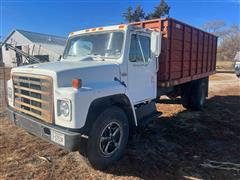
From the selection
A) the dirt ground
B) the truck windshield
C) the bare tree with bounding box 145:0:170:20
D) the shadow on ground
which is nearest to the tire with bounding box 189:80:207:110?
the shadow on ground

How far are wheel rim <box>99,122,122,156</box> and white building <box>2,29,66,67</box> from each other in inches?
1079

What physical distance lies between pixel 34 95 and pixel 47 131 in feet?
2.14

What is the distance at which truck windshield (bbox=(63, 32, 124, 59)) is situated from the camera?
432cm

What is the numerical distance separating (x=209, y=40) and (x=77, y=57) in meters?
6.20

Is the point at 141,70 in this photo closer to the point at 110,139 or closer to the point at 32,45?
the point at 110,139

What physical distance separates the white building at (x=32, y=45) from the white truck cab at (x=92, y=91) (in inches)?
1045

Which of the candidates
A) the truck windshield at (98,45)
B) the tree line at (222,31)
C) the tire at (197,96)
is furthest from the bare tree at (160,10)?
the truck windshield at (98,45)

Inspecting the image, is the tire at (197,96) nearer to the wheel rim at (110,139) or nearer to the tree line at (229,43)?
the wheel rim at (110,139)

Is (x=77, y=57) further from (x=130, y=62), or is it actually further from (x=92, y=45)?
(x=130, y=62)

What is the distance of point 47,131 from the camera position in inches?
135

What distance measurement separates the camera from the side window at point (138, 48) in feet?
14.7

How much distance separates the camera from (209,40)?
350 inches

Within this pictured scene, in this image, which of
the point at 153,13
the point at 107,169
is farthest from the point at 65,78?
the point at 153,13

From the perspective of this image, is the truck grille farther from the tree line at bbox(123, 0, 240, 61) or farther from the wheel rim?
the tree line at bbox(123, 0, 240, 61)
